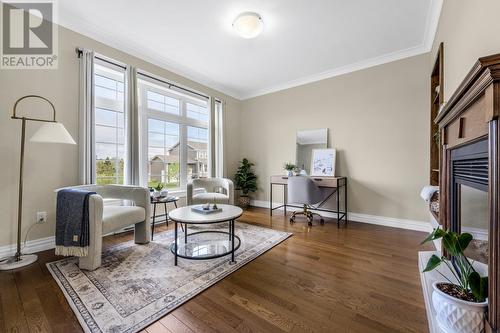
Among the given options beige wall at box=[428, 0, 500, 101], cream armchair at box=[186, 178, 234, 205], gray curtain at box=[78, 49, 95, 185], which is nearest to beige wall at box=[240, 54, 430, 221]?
beige wall at box=[428, 0, 500, 101]

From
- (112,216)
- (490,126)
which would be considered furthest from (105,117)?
(490,126)

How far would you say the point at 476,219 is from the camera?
125cm

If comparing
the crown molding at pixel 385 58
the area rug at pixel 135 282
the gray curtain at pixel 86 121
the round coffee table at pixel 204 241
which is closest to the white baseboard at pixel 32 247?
the area rug at pixel 135 282

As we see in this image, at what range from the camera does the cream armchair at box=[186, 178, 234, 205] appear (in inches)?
126

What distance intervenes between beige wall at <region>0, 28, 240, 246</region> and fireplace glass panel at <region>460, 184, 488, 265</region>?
359 cm

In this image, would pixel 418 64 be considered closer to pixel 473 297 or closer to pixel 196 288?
pixel 473 297

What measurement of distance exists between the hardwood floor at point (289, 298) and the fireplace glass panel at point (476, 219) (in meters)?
0.50

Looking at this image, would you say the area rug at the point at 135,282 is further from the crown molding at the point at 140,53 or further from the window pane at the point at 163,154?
the crown molding at the point at 140,53

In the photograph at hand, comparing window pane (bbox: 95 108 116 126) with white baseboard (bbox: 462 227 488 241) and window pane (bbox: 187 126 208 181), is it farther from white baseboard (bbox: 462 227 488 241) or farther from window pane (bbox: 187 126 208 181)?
white baseboard (bbox: 462 227 488 241)

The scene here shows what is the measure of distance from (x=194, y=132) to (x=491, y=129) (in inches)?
153

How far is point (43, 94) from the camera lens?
2316 mm

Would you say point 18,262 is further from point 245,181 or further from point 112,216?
point 245,181

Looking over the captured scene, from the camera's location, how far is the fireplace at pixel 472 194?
3.47 feet

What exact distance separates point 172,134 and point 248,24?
2157 mm
